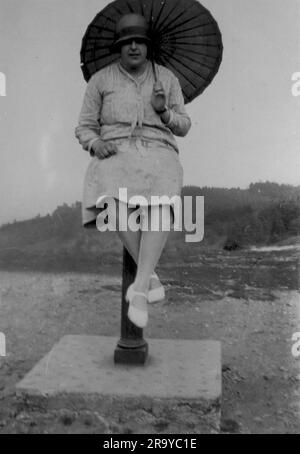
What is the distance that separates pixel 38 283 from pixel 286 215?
2852 mm

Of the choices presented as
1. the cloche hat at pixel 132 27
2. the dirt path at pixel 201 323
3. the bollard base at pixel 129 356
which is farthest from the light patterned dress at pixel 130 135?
the dirt path at pixel 201 323

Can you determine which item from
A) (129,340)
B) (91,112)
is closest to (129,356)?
(129,340)

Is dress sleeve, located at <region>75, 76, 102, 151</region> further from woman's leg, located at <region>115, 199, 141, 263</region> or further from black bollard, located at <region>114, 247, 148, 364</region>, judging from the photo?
black bollard, located at <region>114, 247, 148, 364</region>

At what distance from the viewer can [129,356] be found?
2.75 m

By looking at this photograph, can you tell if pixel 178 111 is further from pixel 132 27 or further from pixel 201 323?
pixel 201 323

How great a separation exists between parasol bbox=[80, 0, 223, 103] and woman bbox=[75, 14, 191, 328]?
0.17 metres

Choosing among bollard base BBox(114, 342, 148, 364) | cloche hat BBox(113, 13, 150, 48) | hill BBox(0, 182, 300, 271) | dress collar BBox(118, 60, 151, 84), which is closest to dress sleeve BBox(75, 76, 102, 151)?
dress collar BBox(118, 60, 151, 84)

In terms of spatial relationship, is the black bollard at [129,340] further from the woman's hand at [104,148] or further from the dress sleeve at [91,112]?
the dress sleeve at [91,112]

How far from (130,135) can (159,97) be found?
0.70 feet

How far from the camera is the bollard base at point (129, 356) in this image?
274 cm

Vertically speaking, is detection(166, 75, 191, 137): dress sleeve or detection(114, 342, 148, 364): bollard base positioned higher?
detection(166, 75, 191, 137): dress sleeve

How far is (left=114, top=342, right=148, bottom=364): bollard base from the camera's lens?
9.00ft

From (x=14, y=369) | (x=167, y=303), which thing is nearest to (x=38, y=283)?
(x=167, y=303)

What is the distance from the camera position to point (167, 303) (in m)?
4.81
